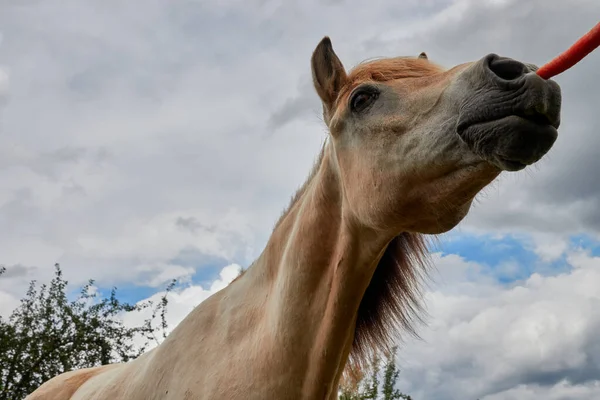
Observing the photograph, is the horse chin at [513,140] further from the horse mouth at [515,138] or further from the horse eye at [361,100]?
the horse eye at [361,100]

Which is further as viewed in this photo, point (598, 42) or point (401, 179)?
point (401, 179)

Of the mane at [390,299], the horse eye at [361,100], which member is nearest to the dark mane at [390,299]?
the mane at [390,299]

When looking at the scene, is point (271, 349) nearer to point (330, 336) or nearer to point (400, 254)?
point (330, 336)

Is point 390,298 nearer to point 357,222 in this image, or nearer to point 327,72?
point 357,222

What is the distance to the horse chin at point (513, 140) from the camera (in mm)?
2246

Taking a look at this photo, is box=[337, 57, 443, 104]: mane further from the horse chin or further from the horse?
the horse chin

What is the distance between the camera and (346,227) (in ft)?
9.52

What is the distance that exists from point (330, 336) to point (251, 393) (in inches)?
18.9

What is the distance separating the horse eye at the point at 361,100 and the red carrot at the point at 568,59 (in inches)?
32.7

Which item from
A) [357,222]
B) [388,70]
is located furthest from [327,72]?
[357,222]

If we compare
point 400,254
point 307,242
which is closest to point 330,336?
point 307,242

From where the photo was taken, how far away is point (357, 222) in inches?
112

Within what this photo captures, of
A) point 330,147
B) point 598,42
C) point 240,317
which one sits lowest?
point 240,317

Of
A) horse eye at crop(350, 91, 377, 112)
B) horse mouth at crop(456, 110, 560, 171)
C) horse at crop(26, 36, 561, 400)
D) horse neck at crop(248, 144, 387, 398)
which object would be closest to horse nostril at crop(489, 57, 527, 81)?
horse at crop(26, 36, 561, 400)
